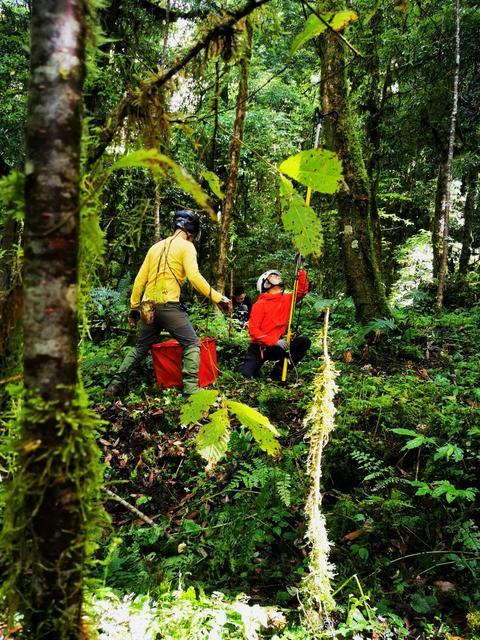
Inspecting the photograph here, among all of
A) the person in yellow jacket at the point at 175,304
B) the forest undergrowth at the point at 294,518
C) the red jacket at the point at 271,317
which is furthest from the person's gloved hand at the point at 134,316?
the red jacket at the point at 271,317

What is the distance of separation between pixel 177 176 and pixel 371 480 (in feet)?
11.3

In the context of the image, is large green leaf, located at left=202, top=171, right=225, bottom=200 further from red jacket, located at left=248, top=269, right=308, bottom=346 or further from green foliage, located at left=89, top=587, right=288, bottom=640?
red jacket, located at left=248, top=269, right=308, bottom=346

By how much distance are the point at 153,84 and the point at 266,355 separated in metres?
5.11

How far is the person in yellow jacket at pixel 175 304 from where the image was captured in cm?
513

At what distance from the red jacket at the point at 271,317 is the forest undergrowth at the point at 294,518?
93 cm

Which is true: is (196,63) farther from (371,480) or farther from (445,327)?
(445,327)

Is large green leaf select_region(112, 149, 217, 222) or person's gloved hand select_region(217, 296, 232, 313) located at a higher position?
large green leaf select_region(112, 149, 217, 222)

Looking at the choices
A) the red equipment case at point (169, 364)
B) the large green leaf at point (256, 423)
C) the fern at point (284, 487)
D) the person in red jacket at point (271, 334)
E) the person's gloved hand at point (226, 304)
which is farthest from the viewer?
the person in red jacket at point (271, 334)

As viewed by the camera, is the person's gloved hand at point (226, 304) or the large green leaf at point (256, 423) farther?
the person's gloved hand at point (226, 304)

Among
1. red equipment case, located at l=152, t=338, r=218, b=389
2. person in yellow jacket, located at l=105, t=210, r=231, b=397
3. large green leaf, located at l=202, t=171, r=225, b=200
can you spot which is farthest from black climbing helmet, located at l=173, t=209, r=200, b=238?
large green leaf, located at l=202, t=171, r=225, b=200

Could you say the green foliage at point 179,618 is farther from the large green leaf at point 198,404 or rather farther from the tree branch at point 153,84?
the tree branch at point 153,84

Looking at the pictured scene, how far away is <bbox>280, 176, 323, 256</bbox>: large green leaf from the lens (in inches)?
55.4

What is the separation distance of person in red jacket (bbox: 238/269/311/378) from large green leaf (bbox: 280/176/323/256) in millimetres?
4529

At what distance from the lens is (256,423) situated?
1.46 meters
